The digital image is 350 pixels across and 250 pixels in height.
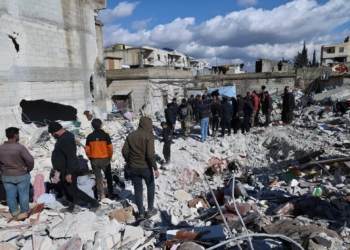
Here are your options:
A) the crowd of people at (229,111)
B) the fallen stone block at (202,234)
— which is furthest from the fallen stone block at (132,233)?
the crowd of people at (229,111)

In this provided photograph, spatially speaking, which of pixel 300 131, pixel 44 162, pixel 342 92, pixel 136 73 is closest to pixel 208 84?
pixel 136 73

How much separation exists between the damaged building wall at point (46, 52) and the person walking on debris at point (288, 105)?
875 centimetres

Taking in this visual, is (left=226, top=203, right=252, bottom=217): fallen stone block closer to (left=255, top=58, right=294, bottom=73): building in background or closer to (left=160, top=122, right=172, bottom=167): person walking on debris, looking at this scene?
(left=160, top=122, right=172, bottom=167): person walking on debris

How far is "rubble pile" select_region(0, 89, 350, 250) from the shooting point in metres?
3.24

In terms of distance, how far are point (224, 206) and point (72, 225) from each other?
248 cm

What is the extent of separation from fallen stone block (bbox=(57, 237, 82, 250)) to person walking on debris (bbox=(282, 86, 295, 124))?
840 centimetres

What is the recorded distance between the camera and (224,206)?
436cm

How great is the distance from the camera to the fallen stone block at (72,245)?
3277 millimetres

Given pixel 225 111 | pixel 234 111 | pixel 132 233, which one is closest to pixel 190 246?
pixel 132 233

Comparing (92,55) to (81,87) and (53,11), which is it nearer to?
(81,87)

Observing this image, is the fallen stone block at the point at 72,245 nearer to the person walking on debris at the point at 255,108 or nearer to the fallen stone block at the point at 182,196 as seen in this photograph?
the fallen stone block at the point at 182,196

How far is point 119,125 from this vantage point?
1152 cm

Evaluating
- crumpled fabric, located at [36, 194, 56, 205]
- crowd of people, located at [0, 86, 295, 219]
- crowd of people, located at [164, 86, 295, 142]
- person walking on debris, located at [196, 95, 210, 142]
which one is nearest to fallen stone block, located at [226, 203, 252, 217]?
crowd of people, located at [0, 86, 295, 219]

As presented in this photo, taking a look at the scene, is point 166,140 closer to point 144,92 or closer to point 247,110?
point 247,110
